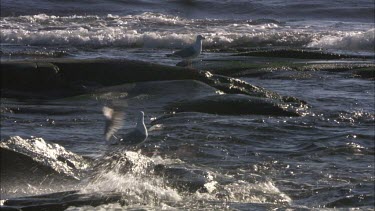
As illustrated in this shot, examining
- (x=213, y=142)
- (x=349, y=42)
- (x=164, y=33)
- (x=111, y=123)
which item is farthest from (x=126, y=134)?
(x=164, y=33)

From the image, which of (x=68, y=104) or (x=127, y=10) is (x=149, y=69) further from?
(x=127, y=10)

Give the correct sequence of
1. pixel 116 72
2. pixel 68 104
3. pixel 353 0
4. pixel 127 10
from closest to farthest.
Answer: pixel 68 104 < pixel 116 72 < pixel 127 10 < pixel 353 0

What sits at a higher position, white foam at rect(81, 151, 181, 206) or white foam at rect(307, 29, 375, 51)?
white foam at rect(81, 151, 181, 206)

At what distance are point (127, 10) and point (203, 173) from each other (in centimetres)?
2018

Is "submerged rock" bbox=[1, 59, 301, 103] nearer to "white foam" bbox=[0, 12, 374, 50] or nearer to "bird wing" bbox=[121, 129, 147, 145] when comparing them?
"bird wing" bbox=[121, 129, 147, 145]

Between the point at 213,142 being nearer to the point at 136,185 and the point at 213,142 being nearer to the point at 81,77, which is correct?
the point at 136,185

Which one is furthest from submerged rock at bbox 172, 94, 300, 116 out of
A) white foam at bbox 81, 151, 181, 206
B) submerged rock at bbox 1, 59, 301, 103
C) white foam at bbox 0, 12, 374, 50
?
white foam at bbox 0, 12, 374, 50

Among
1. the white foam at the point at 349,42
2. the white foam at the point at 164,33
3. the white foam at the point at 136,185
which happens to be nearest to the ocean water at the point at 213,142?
the white foam at the point at 136,185

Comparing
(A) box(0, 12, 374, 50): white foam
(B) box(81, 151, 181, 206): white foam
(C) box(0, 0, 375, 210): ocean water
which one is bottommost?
(A) box(0, 12, 374, 50): white foam

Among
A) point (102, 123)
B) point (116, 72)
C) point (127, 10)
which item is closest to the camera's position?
point (102, 123)

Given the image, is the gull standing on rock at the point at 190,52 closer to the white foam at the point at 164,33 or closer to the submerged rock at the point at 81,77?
the submerged rock at the point at 81,77

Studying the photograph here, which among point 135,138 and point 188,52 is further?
point 188,52

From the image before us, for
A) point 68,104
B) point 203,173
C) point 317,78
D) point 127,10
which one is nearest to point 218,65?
point 317,78

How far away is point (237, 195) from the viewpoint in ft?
24.5
